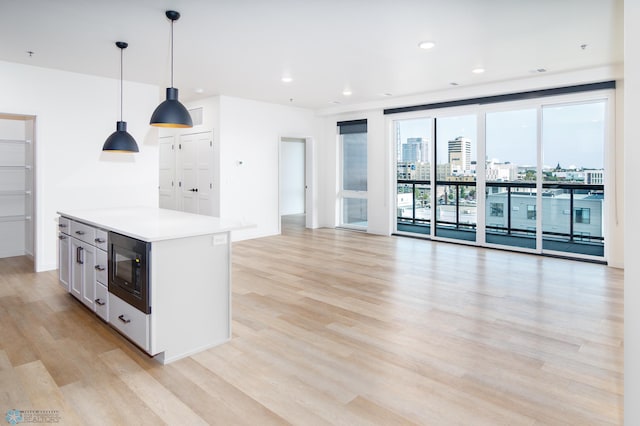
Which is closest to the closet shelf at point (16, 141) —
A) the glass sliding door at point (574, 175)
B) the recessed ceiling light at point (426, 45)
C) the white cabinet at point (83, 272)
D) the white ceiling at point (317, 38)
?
the white ceiling at point (317, 38)

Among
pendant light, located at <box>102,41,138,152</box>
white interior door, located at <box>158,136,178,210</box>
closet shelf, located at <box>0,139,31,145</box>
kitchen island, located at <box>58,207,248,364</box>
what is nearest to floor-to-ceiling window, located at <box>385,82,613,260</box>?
white interior door, located at <box>158,136,178,210</box>

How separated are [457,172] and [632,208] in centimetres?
616

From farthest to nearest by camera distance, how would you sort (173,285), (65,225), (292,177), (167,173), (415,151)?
(292,177) < (167,173) < (415,151) < (65,225) < (173,285)

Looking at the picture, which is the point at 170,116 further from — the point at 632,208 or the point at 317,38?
the point at 632,208

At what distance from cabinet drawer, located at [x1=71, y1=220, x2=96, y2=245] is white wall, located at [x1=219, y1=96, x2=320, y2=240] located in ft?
11.5

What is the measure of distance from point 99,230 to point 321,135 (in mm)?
6355

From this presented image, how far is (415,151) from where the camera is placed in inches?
308

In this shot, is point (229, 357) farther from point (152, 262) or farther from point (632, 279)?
point (632, 279)

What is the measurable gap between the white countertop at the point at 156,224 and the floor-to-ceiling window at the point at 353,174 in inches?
207

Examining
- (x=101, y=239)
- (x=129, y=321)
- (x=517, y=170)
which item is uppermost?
(x=517, y=170)

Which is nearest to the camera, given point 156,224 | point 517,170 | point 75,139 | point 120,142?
point 156,224

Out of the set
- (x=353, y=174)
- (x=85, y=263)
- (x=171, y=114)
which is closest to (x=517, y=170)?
(x=353, y=174)

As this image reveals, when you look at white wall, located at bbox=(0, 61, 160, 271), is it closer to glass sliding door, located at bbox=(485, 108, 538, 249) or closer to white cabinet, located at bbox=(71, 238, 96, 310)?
white cabinet, located at bbox=(71, 238, 96, 310)

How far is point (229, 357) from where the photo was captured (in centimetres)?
282
